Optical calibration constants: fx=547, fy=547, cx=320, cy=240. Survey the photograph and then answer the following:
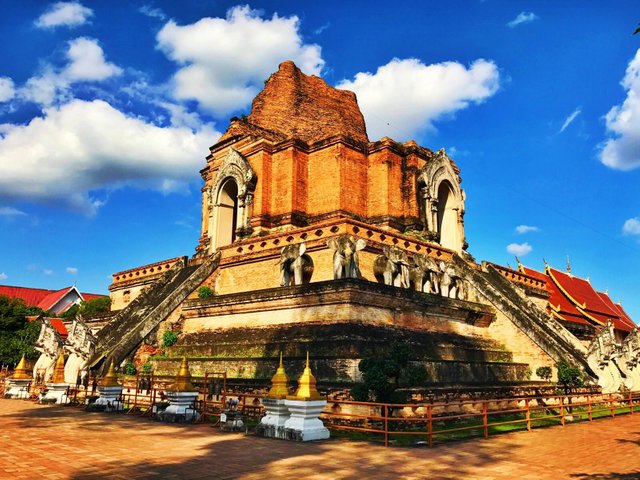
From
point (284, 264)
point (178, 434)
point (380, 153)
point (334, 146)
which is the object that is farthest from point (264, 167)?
point (178, 434)

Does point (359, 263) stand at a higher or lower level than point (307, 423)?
higher

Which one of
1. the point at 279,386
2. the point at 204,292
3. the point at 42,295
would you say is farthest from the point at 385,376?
the point at 42,295

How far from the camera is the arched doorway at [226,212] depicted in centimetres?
2344

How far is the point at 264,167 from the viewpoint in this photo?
72.2 ft

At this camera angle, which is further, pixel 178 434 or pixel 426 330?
pixel 426 330

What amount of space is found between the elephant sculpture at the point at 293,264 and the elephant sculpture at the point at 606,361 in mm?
9182

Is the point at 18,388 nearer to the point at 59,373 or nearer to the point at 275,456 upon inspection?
the point at 59,373

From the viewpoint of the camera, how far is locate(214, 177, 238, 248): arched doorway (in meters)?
23.4

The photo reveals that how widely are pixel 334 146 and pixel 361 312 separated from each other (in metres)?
9.17

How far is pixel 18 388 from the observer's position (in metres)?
18.2

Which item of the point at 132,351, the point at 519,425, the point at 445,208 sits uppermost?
the point at 445,208

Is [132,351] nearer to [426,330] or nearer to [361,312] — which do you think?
[361,312]

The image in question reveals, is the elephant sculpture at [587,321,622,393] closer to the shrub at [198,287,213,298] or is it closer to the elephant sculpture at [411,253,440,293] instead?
the elephant sculpture at [411,253,440,293]

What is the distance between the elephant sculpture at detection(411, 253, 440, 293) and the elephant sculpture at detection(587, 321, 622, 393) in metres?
5.04
